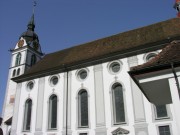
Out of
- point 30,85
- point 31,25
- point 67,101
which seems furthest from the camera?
point 31,25

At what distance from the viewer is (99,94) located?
19.4 meters

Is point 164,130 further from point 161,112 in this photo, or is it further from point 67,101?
point 67,101

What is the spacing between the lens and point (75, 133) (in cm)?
1927

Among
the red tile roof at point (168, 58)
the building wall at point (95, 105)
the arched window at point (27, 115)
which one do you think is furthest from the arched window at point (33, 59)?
the red tile roof at point (168, 58)

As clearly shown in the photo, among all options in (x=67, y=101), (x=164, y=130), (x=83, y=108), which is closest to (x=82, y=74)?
(x=67, y=101)

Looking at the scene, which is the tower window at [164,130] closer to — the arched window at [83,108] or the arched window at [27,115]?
the arched window at [83,108]

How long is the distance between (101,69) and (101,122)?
4941mm

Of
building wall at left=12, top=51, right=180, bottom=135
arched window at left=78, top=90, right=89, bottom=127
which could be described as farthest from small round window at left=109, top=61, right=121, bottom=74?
arched window at left=78, top=90, right=89, bottom=127

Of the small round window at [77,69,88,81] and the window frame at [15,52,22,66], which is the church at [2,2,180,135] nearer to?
the small round window at [77,69,88,81]

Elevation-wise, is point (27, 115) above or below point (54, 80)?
below

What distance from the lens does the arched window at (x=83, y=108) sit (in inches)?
771

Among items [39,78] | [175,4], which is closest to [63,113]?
[39,78]

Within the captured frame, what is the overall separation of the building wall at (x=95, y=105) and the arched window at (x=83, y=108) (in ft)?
1.13

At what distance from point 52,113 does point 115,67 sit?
311 inches
